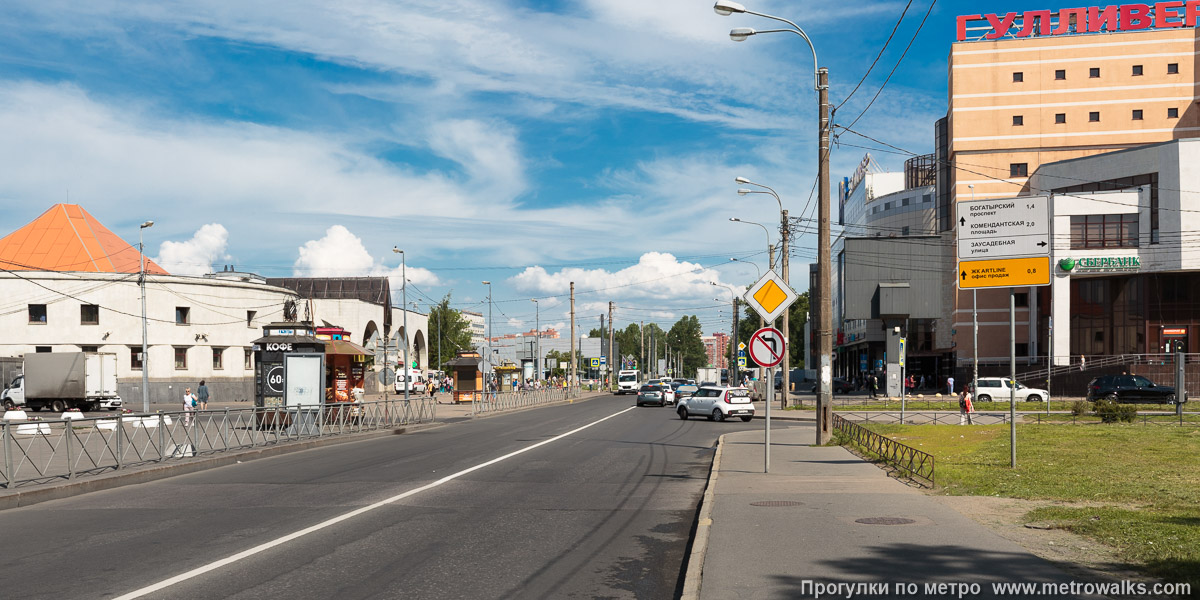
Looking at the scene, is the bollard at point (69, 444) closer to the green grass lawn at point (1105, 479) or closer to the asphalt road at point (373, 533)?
the asphalt road at point (373, 533)

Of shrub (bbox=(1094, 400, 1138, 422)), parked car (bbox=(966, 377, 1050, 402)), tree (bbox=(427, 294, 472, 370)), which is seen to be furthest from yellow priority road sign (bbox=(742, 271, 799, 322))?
tree (bbox=(427, 294, 472, 370))

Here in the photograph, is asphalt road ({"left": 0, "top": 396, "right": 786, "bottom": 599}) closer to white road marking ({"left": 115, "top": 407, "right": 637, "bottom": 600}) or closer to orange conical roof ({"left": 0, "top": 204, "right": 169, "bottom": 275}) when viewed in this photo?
white road marking ({"left": 115, "top": 407, "right": 637, "bottom": 600})

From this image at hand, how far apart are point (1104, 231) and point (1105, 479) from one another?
50.7 metres

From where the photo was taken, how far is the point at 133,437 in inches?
682

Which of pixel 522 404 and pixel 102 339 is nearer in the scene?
pixel 522 404

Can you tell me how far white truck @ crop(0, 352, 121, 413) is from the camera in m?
45.9

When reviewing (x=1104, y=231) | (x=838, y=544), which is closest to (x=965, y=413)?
(x=838, y=544)

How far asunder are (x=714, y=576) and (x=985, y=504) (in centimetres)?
553

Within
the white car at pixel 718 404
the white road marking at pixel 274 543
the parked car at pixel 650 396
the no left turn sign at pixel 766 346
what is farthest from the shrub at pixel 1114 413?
the parked car at pixel 650 396

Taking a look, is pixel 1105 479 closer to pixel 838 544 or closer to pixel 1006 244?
pixel 1006 244

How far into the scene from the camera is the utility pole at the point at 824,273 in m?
21.6

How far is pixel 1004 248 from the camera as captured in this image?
53.1 feet

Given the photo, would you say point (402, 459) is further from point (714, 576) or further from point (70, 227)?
point (70, 227)

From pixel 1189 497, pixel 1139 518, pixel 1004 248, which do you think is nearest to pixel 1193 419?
pixel 1004 248
